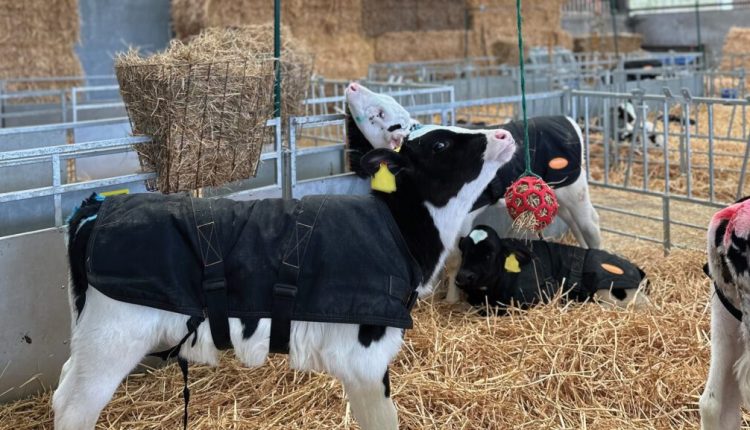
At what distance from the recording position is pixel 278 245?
3.07 m

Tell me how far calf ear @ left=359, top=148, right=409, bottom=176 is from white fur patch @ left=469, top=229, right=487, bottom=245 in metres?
2.00

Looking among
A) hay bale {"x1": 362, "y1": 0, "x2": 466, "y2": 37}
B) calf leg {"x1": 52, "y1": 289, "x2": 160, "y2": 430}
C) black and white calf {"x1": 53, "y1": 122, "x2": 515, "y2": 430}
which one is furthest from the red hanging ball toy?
hay bale {"x1": 362, "y1": 0, "x2": 466, "y2": 37}

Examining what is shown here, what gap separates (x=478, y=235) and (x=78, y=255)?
9.44 ft

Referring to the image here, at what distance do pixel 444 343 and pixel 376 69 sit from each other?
1248cm

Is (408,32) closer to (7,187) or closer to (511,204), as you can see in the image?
(7,187)

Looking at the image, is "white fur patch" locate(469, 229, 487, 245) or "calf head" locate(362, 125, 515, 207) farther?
"white fur patch" locate(469, 229, 487, 245)

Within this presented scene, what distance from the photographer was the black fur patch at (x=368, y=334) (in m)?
3.04

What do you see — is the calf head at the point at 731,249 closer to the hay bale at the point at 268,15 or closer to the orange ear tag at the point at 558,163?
the orange ear tag at the point at 558,163

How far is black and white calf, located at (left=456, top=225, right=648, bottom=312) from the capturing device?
518 centimetres

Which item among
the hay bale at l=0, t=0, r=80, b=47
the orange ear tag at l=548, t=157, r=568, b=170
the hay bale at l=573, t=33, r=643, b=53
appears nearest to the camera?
the orange ear tag at l=548, t=157, r=568, b=170

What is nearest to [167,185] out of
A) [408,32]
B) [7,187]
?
[7,187]

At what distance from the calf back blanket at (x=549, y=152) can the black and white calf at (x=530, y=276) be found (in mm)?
503

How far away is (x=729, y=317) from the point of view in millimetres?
3002

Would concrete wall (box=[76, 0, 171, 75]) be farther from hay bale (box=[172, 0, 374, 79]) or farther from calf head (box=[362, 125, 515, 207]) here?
calf head (box=[362, 125, 515, 207])
